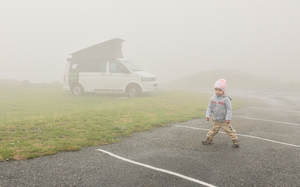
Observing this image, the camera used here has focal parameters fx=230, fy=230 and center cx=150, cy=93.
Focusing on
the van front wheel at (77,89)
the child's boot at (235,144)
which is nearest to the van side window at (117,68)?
the van front wheel at (77,89)

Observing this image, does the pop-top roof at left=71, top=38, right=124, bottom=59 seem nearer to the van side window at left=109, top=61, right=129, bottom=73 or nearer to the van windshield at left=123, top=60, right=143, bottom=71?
the van side window at left=109, top=61, right=129, bottom=73

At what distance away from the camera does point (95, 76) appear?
1435 centimetres

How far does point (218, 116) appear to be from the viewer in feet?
17.3

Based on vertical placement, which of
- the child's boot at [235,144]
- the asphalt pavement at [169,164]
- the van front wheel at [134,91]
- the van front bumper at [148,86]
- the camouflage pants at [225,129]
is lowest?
the asphalt pavement at [169,164]

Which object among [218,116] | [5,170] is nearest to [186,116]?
[218,116]

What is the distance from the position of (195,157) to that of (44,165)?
2.68m

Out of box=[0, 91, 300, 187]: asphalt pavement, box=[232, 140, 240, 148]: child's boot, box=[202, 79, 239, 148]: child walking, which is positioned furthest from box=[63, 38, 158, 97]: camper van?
box=[232, 140, 240, 148]: child's boot

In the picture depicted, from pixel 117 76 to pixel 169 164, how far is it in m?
10.5

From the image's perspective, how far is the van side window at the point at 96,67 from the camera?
565 inches

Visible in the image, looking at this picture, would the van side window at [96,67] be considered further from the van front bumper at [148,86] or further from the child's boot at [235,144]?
the child's boot at [235,144]

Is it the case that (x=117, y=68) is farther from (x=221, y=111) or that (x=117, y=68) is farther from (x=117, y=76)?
(x=221, y=111)

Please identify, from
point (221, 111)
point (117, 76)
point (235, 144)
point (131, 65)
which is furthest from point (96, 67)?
Result: point (235, 144)

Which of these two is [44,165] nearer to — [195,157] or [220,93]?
[195,157]

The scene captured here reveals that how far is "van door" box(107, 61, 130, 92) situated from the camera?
14.0m
